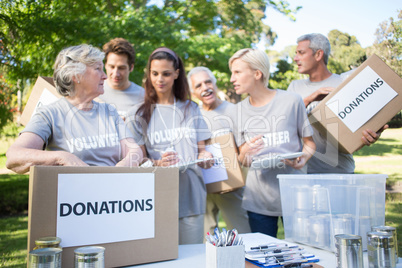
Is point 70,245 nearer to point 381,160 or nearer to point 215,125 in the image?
point 215,125

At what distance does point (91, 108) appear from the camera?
1.68 m

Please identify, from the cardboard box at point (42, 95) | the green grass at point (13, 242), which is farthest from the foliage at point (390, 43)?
the green grass at point (13, 242)

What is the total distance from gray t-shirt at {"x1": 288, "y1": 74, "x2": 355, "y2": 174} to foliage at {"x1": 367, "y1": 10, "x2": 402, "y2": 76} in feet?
1.23

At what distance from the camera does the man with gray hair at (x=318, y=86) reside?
7.39 feet

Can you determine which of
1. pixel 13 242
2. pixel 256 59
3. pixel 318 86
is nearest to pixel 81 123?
pixel 256 59

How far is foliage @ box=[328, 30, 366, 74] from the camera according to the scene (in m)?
2.81

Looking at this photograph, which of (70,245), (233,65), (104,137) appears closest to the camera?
(70,245)

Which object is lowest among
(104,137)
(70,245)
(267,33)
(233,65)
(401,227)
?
(401,227)

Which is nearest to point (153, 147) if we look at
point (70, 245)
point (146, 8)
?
point (70, 245)

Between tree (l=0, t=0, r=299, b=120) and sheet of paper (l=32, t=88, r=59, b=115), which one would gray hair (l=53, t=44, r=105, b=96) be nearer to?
sheet of paper (l=32, t=88, r=59, b=115)

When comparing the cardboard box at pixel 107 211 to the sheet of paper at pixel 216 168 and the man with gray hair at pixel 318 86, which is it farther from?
the man with gray hair at pixel 318 86

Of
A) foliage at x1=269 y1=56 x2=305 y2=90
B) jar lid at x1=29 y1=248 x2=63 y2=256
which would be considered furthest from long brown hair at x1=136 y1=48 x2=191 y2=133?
foliage at x1=269 y1=56 x2=305 y2=90

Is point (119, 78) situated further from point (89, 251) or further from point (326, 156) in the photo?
point (89, 251)

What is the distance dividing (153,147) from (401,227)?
1.74 meters
